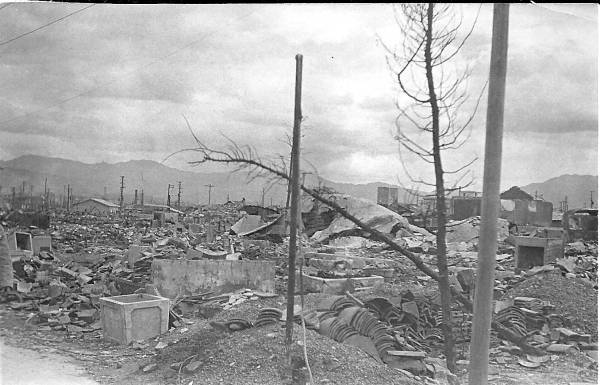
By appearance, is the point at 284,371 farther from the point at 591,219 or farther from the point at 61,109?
the point at 591,219

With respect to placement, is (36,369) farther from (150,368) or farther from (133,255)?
(133,255)

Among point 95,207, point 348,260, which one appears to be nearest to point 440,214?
point 348,260

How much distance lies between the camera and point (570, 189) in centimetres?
492

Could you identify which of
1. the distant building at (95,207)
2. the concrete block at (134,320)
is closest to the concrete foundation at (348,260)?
the concrete block at (134,320)

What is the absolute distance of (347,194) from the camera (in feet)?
16.4

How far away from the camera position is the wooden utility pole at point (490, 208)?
13.3 feet

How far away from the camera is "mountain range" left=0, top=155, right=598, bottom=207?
16.0ft

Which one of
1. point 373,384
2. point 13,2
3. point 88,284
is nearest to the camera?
point 373,384

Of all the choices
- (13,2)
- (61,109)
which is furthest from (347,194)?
(13,2)

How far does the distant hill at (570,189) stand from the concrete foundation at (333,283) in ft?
6.24

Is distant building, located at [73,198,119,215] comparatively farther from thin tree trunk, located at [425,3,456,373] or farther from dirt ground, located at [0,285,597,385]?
thin tree trunk, located at [425,3,456,373]

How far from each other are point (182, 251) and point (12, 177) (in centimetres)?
301

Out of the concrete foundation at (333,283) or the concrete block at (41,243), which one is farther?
the concrete foundation at (333,283)

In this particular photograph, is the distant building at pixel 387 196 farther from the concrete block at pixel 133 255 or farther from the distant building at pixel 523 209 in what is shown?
the concrete block at pixel 133 255
